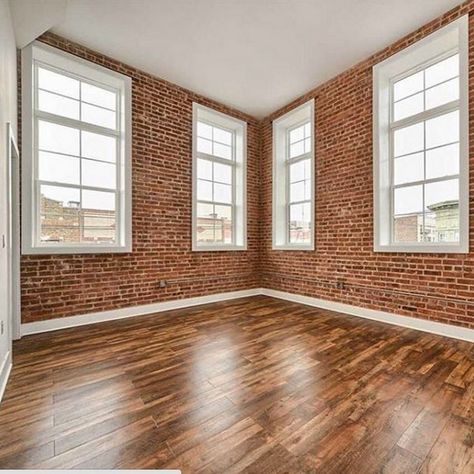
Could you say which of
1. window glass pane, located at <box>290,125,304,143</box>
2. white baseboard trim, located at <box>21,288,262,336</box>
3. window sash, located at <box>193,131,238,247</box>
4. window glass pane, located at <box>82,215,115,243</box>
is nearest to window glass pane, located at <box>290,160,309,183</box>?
window glass pane, located at <box>290,125,304,143</box>

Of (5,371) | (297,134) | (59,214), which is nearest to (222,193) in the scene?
(297,134)

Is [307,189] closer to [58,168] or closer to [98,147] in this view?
[98,147]

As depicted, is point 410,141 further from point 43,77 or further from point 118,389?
point 43,77

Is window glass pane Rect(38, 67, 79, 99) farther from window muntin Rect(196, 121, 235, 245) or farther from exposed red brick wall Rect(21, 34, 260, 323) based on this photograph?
window muntin Rect(196, 121, 235, 245)

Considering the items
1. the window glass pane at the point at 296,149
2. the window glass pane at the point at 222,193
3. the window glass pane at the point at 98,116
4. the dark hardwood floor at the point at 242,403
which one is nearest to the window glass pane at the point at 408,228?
the dark hardwood floor at the point at 242,403

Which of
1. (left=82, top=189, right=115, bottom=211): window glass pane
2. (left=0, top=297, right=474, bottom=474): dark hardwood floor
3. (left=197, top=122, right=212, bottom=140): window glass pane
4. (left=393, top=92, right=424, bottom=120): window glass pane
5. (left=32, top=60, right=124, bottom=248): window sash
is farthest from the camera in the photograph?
(left=197, top=122, right=212, bottom=140): window glass pane

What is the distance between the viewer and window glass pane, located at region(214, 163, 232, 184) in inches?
211

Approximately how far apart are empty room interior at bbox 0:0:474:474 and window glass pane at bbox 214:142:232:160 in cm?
3

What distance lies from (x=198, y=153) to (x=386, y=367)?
4325 millimetres

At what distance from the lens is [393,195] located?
153 inches

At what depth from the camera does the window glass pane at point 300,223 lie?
5137 millimetres

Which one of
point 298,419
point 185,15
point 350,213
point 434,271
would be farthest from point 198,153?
point 298,419

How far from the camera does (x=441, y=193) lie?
3436 millimetres

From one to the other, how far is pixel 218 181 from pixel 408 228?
3.34 metres
